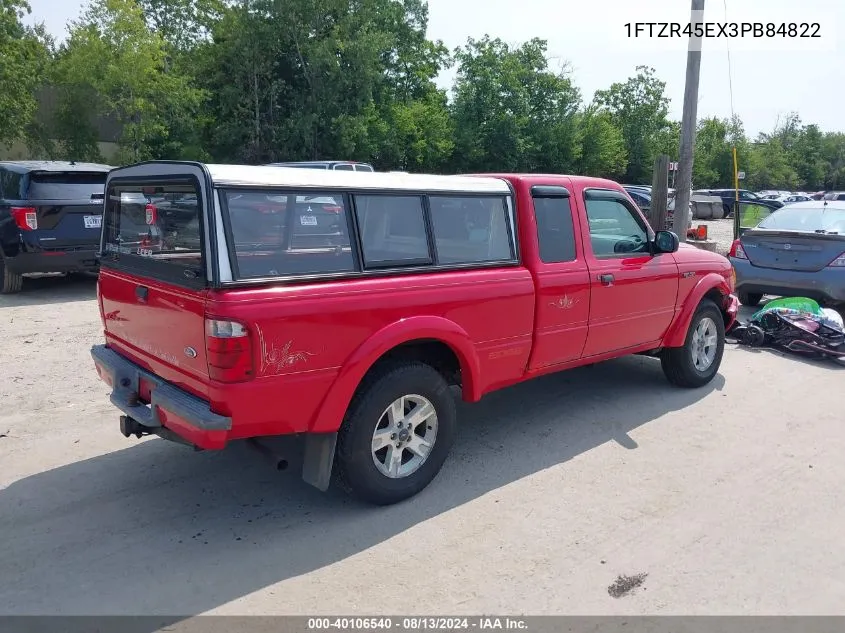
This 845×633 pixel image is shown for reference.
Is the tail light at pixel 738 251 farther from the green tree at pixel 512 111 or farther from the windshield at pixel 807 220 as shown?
the green tree at pixel 512 111

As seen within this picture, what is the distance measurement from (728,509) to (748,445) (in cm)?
112

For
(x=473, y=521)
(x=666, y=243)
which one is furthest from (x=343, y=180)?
(x=666, y=243)

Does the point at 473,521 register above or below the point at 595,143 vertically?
below

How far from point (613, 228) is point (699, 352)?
1.67m

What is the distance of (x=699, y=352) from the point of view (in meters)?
6.15

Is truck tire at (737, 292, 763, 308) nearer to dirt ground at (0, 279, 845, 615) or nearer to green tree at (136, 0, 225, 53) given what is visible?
dirt ground at (0, 279, 845, 615)

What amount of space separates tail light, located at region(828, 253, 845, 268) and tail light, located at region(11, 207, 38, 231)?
10.1 metres

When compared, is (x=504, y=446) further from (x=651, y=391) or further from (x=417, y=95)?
(x=417, y=95)

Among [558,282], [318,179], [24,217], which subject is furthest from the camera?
[24,217]

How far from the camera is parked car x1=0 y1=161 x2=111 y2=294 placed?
8.85 m

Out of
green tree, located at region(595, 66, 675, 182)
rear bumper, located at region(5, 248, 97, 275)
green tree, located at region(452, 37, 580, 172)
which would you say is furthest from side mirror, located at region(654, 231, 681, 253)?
green tree, located at region(595, 66, 675, 182)

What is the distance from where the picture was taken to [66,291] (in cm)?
995

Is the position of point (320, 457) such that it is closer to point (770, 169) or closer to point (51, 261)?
point (51, 261)

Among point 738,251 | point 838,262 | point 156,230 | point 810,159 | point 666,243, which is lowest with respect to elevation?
point 838,262
